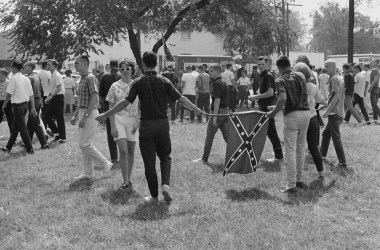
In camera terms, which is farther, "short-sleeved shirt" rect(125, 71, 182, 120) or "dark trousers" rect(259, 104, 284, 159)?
"dark trousers" rect(259, 104, 284, 159)

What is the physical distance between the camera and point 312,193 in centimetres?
688

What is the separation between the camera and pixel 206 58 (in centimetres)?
4125

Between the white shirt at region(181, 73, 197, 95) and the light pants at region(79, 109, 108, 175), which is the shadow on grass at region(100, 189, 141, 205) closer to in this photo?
the light pants at region(79, 109, 108, 175)

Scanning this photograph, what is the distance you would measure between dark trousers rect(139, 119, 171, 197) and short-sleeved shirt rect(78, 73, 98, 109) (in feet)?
6.02

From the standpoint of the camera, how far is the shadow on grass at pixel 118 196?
660 cm

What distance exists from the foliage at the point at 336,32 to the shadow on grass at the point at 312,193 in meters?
98.5

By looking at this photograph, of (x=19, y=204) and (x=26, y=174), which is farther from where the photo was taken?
(x=26, y=174)

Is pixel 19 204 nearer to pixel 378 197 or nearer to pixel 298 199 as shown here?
pixel 298 199

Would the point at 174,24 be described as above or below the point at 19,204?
above

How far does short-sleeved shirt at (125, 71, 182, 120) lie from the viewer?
19.8ft

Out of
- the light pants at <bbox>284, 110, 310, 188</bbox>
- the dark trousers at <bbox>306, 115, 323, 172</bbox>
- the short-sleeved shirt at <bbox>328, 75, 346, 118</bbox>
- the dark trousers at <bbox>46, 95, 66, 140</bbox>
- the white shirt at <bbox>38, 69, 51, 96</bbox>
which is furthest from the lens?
the white shirt at <bbox>38, 69, 51, 96</bbox>

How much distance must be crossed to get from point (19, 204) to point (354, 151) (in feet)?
21.9

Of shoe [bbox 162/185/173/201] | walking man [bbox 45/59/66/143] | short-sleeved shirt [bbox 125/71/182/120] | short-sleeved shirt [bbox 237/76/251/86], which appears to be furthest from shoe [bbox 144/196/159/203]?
short-sleeved shirt [bbox 237/76/251/86]

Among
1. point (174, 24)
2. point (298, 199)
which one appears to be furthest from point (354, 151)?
point (174, 24)
